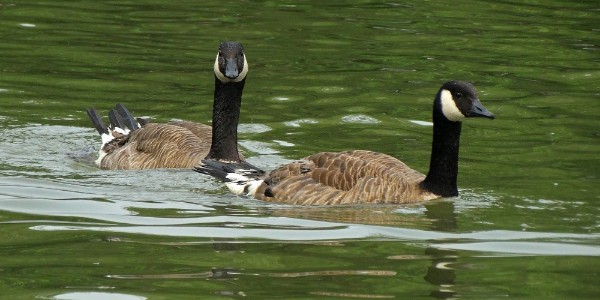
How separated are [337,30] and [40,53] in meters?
4.95

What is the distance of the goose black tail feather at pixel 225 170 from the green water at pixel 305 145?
188mm

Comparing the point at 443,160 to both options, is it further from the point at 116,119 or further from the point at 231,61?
the point at 116,119

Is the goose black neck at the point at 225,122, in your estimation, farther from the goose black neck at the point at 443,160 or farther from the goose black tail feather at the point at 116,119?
the goose black neck at the point at 443,160

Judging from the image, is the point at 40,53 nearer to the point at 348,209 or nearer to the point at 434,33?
the point at 434,33

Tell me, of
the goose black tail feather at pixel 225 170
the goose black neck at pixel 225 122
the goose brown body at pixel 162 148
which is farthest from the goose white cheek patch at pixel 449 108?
the goose brown body at pixel 162 148

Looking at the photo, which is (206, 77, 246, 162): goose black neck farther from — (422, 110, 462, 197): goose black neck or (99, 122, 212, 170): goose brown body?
(422, 110, 462, 197): goose black neck

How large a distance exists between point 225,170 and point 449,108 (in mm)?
2325

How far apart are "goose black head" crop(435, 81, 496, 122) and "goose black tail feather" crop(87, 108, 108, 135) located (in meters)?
4.69

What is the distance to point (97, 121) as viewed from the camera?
16016mm

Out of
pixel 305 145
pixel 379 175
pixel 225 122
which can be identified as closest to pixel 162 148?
pixel 225 122

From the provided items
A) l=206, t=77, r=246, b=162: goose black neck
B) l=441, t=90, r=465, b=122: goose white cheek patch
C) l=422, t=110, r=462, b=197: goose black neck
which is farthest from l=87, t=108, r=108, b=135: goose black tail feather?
l=441, t=90, r=465, b=122: goose white cheek patch

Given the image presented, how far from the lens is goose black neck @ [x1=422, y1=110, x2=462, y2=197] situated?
41.8ft

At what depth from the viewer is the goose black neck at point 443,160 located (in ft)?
41.8

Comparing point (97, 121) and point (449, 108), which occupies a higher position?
point (449, 108)
